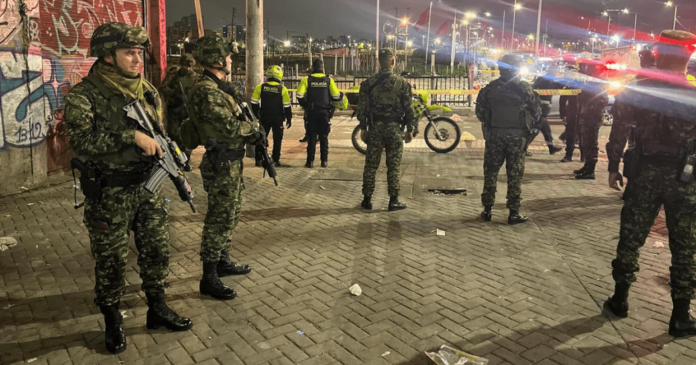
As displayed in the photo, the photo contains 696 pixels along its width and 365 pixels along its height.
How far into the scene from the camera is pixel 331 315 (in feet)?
13.8

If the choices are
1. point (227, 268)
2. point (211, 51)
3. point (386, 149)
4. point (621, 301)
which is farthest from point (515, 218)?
point (211, 51)

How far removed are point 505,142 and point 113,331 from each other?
190 inches


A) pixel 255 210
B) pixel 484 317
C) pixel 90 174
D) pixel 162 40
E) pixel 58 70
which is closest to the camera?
pixel 90 174

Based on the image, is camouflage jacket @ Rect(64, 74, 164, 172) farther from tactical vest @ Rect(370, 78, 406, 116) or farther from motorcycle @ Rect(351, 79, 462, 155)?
motorcycle @ Rect(351, 79, 462, 155)

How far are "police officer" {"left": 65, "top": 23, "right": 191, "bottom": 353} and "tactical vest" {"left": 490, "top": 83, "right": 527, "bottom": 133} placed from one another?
166 inches

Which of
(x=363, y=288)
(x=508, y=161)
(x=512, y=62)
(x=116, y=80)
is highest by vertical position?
(x=512, y=62)

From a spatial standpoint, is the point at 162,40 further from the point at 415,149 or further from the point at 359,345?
the point at 359,345

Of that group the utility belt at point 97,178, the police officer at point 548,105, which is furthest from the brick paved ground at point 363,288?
the police officer at point 548,105

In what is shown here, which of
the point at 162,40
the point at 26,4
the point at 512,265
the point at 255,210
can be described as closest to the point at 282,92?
the point at 162,40

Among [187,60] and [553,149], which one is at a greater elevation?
[187,60]

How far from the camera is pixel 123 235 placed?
3.55 meters

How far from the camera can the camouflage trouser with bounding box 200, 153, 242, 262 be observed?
14.5 feet

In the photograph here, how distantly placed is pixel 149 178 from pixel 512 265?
3534 millimetres

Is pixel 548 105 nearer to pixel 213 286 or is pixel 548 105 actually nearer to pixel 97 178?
pixel 213 286
